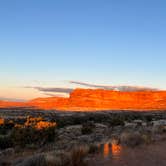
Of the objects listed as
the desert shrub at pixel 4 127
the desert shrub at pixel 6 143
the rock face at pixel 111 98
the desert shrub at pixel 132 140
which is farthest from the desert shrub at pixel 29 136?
the rock face at pixel 111 98

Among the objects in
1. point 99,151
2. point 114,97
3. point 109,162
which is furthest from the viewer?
point 114,97

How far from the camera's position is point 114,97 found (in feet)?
460

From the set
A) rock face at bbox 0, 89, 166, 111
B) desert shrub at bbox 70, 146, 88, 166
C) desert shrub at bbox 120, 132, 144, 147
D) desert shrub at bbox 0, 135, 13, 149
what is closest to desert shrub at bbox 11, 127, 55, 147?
desert shrub at bbox 0, 135, 13, 149

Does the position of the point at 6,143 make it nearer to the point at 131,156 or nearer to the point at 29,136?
the point at 29,136

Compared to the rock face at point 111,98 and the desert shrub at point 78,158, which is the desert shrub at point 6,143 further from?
the rock face at point 111,98

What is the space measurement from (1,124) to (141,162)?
16789mm

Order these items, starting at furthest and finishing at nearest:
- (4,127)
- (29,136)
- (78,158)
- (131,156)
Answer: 1. (4,127)
2. (29,136)
3. (131,156)
4. (78,158)

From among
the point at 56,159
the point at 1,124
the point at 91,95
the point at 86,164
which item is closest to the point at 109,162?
the point at 86,164

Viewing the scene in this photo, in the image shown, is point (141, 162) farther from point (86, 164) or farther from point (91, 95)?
point (91, 95)

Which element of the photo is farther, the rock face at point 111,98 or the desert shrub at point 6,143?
the rock face at point 111,98

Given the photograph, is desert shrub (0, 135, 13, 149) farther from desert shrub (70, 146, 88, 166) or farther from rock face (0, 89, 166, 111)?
rock face (0, 89, 166, 111)

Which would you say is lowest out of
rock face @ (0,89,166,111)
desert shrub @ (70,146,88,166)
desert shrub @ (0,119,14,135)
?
desert shrub @ (0,119,14,135)

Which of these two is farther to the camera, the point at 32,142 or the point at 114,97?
the point at 114,97

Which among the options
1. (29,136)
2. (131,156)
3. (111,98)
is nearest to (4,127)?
(29,136)
